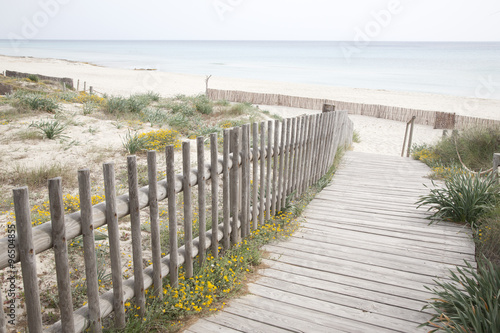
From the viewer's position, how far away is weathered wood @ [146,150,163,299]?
2.52 meters

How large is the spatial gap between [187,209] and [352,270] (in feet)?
5.64

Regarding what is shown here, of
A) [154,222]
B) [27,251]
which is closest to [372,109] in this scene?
[154,222]

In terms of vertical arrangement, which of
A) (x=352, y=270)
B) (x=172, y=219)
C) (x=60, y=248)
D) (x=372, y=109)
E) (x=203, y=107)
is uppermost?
(x=203, y=107)

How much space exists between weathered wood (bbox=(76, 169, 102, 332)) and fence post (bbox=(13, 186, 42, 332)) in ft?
1.05

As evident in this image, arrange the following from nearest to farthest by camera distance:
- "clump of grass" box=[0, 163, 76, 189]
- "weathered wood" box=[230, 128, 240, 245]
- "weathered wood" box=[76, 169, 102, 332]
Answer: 1. "weathered wood" box=[76, 169, 102, 332]
2. "weathered wood" box=[230, 128, 240, 245]
3. "clump of grass" box=[0, 163, 76, 189]

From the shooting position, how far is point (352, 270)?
353cm

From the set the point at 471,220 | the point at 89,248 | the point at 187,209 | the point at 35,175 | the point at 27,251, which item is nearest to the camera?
the point at 27,251

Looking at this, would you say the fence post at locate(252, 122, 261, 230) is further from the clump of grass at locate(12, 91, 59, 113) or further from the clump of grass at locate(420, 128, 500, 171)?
the clump of grass at locate(12, 91, 59, 113)

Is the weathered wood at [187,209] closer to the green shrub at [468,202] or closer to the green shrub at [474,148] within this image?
the green shrub at [468,202]

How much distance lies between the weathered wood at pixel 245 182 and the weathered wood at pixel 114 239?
1.64 m

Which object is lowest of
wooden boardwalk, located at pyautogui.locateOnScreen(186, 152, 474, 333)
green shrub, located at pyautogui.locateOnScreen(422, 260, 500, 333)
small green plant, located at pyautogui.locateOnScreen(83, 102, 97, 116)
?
wooden boardwalk, located at pyautogui.locateOnScreen(186, 152, 474, 333)

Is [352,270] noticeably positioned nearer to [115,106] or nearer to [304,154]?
[304,154]

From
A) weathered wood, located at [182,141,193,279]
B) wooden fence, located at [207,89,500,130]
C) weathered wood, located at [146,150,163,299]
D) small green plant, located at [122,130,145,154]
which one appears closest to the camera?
A: weathered wood, located at [146,150,163,299]

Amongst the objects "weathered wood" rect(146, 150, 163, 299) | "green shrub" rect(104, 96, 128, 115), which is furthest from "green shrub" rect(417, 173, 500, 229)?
"green shrub" rect(104, 96, 128, 115)
